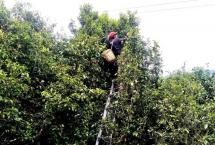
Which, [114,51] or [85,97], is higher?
[114,51]

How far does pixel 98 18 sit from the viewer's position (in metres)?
20.7

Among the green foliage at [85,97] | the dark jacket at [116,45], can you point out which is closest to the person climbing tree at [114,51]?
the dark jacket at [116,45]

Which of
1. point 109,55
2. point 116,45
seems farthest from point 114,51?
point 109,55

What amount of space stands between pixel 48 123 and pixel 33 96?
1658mm

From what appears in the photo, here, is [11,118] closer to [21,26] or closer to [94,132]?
[94,132]

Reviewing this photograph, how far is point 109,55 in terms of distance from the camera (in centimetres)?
1370

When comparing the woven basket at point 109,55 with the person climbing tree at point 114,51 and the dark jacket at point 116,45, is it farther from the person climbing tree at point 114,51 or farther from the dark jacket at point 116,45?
the dark jacket at point 116,45

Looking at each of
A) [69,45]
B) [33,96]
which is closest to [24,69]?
[33,96]

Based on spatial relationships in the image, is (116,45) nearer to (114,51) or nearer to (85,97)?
(114,51)

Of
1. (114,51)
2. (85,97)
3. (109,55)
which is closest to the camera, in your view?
(85,97)

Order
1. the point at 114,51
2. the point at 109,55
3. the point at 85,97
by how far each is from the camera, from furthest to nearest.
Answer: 1. the point at 114,51
2. the point at 109,55
3. the point at 85,97

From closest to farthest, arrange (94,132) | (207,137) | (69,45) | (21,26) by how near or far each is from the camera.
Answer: (207,137)
(94,132)
(21,26)
(69,45)

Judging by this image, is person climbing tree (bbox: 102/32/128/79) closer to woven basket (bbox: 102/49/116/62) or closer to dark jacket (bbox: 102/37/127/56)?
dark jacket (bbox: 102/37/127/56)

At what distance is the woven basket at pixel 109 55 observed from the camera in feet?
44.8
